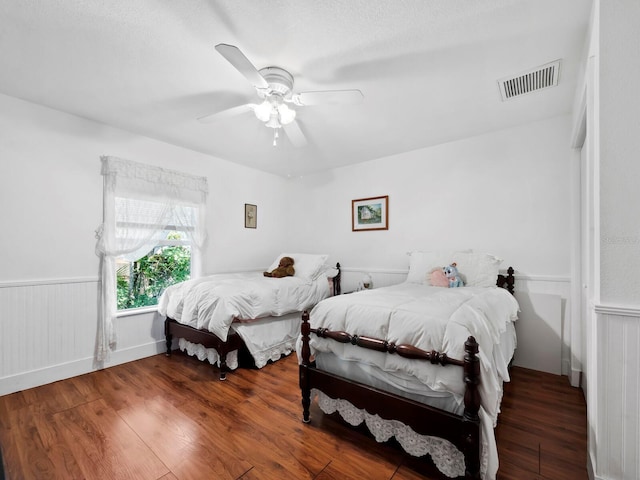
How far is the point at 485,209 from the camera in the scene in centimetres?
321

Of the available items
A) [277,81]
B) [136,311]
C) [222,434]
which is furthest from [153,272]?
[277,81]

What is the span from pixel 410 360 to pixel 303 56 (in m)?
2.01

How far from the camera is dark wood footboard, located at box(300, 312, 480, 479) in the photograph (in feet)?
4.39

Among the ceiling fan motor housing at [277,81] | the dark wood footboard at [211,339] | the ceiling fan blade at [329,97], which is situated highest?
the ceiling fan motor housing at [277,81]

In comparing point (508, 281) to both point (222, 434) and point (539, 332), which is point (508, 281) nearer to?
point (539, 332)

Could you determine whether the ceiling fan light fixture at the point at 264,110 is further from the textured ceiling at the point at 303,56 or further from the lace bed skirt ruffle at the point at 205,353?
the lace bed skirt ruffle at the point at 205,353

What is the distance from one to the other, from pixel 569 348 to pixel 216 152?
4442 mm

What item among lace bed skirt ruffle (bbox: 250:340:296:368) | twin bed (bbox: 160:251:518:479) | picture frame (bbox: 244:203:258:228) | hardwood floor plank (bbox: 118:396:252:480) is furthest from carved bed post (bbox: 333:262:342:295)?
hardwood floor plank (bbox: 118:396:252:480)

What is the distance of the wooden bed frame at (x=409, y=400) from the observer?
4.39 ft

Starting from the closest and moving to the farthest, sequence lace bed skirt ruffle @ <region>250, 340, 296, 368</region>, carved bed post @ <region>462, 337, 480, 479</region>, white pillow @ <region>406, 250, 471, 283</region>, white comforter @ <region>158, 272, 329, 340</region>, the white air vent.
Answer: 1. carved bed post @ <region>462, 337, 480, 479</region>
2. the white air vent
3. white comforter @ <region>158, 272, 329, 340</region>
4. lace bed skirt ruffle @ <region>250, 340, 296, 368</region>
5. white pillow @ <region>406, 250, 471, 283</region>

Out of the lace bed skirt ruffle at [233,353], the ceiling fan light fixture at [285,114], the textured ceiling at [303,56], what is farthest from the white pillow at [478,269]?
the ceiling fan light fixture at [285,114]

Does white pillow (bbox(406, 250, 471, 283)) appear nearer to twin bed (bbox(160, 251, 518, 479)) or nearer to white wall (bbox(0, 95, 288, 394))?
twin bed (bbox(160, 251, 518, 479))

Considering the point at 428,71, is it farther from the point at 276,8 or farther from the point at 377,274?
the point at 377,274

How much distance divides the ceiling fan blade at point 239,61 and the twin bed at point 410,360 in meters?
1.52
